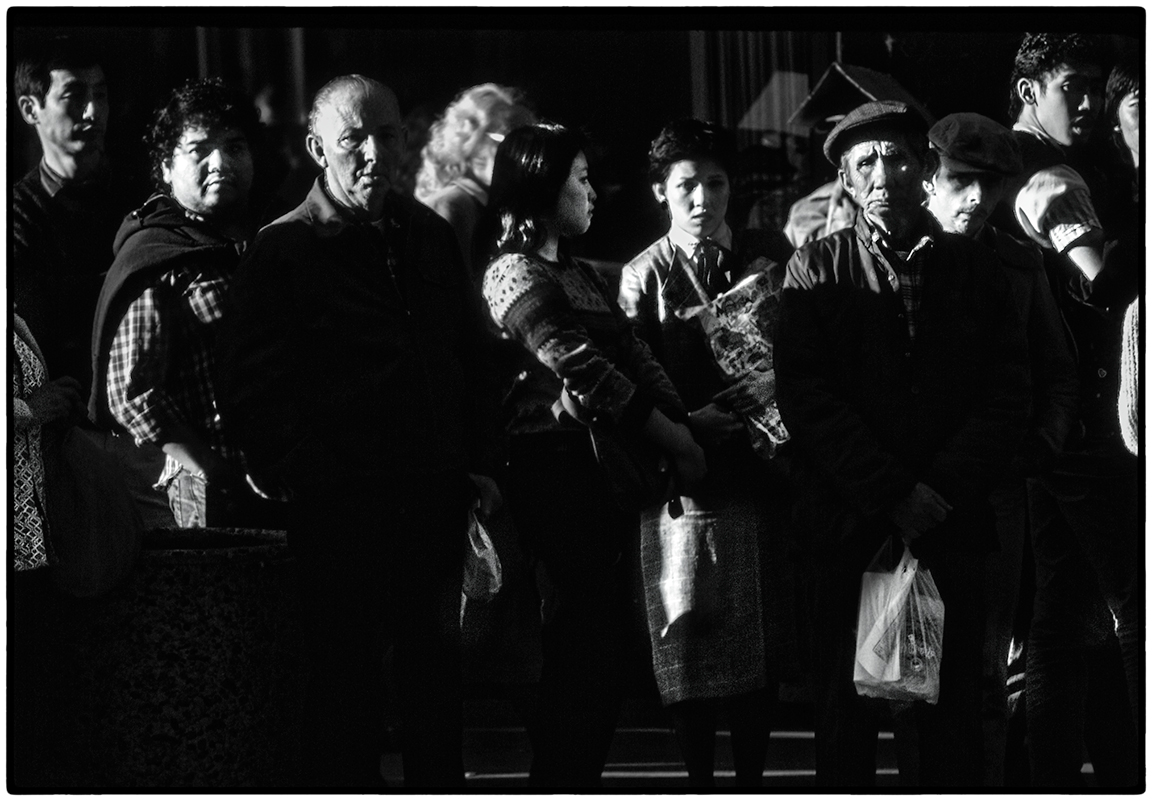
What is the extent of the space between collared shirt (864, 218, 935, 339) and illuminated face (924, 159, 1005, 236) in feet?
1.02

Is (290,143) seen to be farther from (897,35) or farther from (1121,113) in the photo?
(1121,113)

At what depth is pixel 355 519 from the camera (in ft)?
14.1

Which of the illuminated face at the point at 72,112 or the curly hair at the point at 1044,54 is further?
the curly hair at the point at 1044,54

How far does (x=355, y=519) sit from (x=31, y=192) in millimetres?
1387

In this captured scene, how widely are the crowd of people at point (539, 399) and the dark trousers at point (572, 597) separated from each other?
0.03 ft

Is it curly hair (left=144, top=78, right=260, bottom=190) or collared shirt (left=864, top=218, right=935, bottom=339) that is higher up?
curly hair (left=144, top=78, right=260, bottom=190)

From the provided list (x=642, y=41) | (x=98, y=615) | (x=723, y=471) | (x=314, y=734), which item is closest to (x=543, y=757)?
(x=314, y=734)

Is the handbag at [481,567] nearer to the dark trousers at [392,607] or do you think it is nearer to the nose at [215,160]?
the dark trousers at [392,607]

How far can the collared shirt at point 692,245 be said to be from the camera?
180 inches

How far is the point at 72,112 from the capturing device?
4578mm

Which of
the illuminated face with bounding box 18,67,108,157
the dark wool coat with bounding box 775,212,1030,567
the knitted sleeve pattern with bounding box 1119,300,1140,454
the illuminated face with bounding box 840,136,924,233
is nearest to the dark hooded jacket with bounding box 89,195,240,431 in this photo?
the illuminated face with bounding box 18,67,108,157

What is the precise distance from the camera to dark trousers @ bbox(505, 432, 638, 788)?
14.3 feet

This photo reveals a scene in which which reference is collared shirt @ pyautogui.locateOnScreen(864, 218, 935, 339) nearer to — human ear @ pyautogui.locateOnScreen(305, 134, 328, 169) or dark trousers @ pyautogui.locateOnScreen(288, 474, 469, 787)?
dark trousers @ pyautogui.locateOnScreen(288, 474, 469, 787)

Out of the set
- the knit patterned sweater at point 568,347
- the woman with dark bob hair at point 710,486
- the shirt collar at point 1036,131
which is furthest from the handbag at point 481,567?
the shirt collar at point 1036,131
